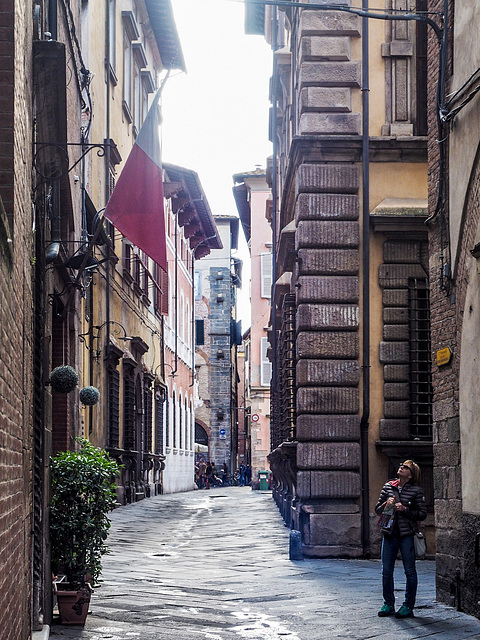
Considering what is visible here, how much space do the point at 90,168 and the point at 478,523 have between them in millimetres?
11560

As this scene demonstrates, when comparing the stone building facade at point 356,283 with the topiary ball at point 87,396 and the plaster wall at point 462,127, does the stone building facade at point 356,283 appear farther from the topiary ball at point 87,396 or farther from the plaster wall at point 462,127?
the plaster wall at point 462,127

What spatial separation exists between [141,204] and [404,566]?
3.69 metres

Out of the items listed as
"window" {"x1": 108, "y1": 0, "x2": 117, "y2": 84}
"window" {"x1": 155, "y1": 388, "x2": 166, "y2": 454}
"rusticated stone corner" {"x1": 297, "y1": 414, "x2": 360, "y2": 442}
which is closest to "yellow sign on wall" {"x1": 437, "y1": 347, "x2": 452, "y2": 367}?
"rusticated stone corner" {"x1": 297, "y1": 414, "x2": 360, "y2": 442}

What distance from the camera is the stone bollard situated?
13.6 metres

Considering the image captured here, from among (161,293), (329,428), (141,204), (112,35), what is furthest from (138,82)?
(141,204)

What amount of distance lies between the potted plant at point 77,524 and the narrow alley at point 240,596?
0.25 m

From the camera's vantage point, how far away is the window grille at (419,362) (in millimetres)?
14312

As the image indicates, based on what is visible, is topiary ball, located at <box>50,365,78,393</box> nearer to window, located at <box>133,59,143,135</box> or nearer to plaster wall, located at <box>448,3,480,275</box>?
plaster wall, located at <box>448,3,480,275</box>

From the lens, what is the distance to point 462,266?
9359mm

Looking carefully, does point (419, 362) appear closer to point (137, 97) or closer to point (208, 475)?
point (137, 97)

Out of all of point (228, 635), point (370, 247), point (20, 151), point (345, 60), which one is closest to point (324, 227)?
point (370, 247)

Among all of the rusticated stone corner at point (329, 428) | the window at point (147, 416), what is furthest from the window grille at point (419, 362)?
the window at point (147, 416)

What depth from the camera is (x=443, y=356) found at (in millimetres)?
9836

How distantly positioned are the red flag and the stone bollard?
18.4ft
